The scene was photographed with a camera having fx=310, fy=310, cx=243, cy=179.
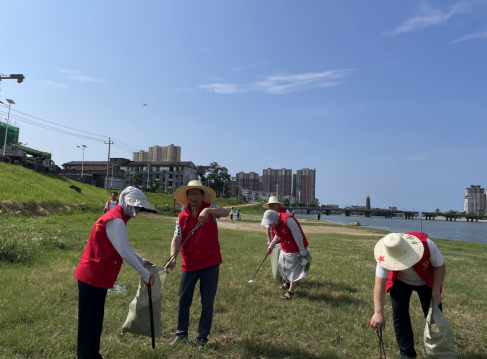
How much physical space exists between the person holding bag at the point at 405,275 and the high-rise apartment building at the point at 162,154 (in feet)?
523

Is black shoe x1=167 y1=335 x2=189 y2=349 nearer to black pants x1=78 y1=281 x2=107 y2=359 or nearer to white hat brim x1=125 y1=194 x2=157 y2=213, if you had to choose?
black pants x1=78 y1=281 x2=107 y2=359

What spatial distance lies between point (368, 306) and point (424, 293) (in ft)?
8.40

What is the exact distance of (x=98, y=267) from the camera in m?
3.20

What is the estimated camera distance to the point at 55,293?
5.75 m

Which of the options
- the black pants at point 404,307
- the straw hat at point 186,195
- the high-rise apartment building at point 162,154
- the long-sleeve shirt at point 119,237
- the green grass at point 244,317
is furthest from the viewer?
the high-rise apartment building at point 162,154

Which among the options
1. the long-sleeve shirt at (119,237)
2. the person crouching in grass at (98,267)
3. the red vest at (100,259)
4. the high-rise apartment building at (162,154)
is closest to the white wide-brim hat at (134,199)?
the person crouching in grass at (98,267)

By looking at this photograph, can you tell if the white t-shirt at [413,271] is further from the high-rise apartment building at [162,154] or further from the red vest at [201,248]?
the high-rise apartment building at [162,154]

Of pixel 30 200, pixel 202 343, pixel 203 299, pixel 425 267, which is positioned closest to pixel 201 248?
pixel 203 299

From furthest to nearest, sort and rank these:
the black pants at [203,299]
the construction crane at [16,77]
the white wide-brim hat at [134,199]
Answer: the construction crane at [16,77] → the black pants at [203,299] → the white wide-brim hat at [134,199]

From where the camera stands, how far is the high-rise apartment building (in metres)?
162

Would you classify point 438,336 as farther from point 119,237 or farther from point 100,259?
point 100,259

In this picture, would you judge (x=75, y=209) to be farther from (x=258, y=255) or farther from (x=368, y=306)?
(x=368, y=306)

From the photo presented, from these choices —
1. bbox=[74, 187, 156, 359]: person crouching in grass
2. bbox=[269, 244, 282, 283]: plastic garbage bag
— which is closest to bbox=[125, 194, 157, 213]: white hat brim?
bbox=[74, 187, 156, 359]: person crouching in grass

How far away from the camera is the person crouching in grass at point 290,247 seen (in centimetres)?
654
